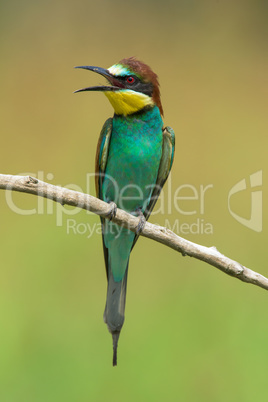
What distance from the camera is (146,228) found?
1.70 meters

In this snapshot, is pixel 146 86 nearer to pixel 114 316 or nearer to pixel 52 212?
pixel 52 212

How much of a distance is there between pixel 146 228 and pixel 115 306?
1.99ft

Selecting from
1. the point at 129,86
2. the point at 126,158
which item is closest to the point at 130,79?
the point at 129,86

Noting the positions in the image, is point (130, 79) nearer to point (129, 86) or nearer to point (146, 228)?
point (129, 86)

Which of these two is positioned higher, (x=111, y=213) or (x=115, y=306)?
(x=111, y=213)

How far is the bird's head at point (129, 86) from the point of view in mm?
2096

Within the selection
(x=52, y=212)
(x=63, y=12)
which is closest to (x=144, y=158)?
(x=52, y=212)

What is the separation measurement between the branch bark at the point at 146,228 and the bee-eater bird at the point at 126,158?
0.42 m

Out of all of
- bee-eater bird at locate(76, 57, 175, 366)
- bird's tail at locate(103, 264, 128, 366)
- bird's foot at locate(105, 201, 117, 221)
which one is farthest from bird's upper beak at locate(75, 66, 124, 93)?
bird's tail at locate(103, 264, 128, 366)

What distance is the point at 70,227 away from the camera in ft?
7.95

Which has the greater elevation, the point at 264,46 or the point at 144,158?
the point at 264,46

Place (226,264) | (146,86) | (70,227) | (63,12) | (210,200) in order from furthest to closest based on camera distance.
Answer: (63,12) < (210,200) < (70,227) < (146,86) < (226,264)

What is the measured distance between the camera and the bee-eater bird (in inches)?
83.6

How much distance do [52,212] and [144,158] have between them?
0.55 metres
